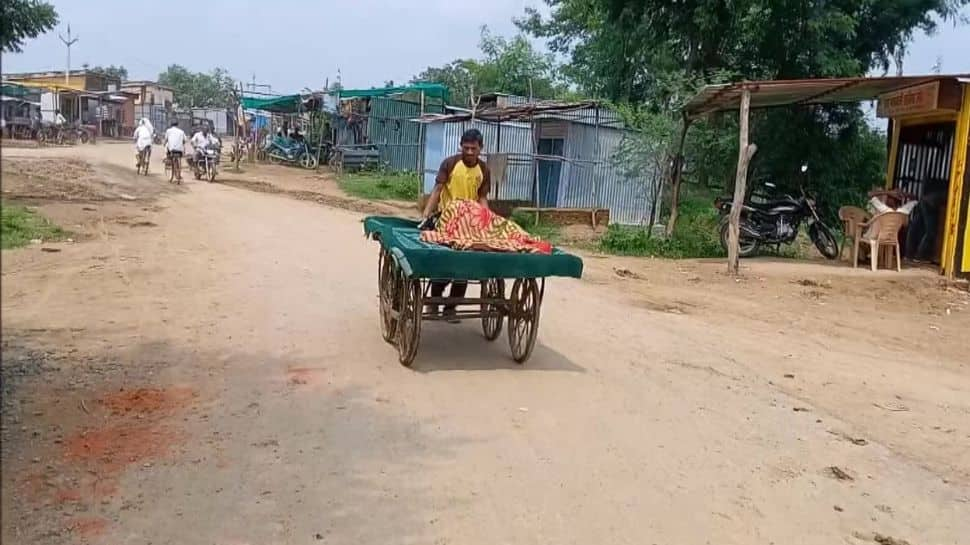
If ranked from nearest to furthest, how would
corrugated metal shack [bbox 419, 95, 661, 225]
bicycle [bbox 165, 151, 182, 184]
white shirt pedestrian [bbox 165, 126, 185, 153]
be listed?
corrugated metal shack [bbox 419, 95, 661, 225] → white shirt pedestrian [bbox 165, 126, 185, 153] → bicycle [bbox 165, 151, 182, 184]

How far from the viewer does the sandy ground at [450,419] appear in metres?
4.05

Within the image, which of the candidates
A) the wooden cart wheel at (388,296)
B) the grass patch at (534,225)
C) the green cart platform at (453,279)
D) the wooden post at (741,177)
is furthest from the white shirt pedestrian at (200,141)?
the wooden cart wheel at (388,296)

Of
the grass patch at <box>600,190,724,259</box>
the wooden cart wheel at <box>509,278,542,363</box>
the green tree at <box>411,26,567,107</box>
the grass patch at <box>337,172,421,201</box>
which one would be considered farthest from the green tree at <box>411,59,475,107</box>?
the wooden cart wheel at <box>509,278,542,363</box>

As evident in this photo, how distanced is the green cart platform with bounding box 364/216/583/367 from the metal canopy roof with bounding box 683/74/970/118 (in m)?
6.79

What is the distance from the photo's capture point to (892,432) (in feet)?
19.4

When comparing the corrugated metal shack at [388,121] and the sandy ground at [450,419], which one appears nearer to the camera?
the sandy ground at [450,419]

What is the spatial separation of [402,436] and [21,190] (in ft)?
49.5

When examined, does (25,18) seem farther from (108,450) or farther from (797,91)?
(797,91)

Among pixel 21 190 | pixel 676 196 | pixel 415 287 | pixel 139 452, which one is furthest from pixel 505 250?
pixel 21 190

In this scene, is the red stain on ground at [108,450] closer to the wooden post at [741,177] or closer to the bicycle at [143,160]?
the wooden post at [741,177]

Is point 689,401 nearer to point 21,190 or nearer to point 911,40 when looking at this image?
point 21,190

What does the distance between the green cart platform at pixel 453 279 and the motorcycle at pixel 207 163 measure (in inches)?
698

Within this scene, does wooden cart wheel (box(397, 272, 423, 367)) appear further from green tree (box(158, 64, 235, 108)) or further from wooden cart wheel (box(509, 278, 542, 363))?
green tree (box(158, 64, 235, 108))

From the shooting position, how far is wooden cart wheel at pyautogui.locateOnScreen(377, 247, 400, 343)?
22.8 feet
